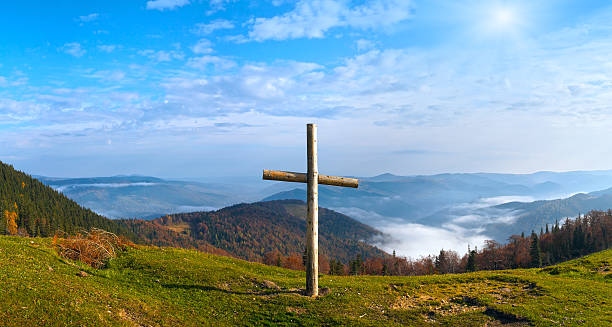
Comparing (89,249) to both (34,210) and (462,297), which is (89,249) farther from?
(34,210)

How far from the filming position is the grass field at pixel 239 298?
10250mm

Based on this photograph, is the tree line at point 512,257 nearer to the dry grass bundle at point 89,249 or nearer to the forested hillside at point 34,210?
the dry grass bundle at point 89,249

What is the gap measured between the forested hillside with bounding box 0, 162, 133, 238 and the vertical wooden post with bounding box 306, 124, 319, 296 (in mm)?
123549

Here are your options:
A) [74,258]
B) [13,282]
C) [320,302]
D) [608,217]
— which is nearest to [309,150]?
[320,302]

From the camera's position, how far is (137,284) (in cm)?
1479

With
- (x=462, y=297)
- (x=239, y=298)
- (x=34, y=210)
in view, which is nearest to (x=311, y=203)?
(x=239, y=298)


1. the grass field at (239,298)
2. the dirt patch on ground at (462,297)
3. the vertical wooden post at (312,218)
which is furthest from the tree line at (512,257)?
the vertical wooden post at (312,218)

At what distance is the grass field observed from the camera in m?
10.2

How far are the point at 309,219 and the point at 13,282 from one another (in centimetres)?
1123

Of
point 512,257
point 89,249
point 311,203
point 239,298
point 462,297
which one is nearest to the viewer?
point 239,298

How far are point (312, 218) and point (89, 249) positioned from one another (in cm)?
1208

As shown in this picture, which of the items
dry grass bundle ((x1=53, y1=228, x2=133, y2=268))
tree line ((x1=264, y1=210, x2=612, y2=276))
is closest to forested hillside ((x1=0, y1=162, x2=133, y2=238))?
tree line ((x1=264, y1=210, x2=612, y2=276))

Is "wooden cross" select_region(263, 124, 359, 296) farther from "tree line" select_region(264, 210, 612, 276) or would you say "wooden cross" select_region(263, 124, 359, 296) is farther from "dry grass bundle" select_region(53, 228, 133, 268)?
"tree line" select_region(264, 210, 612, 276)

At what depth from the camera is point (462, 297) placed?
656 inches
